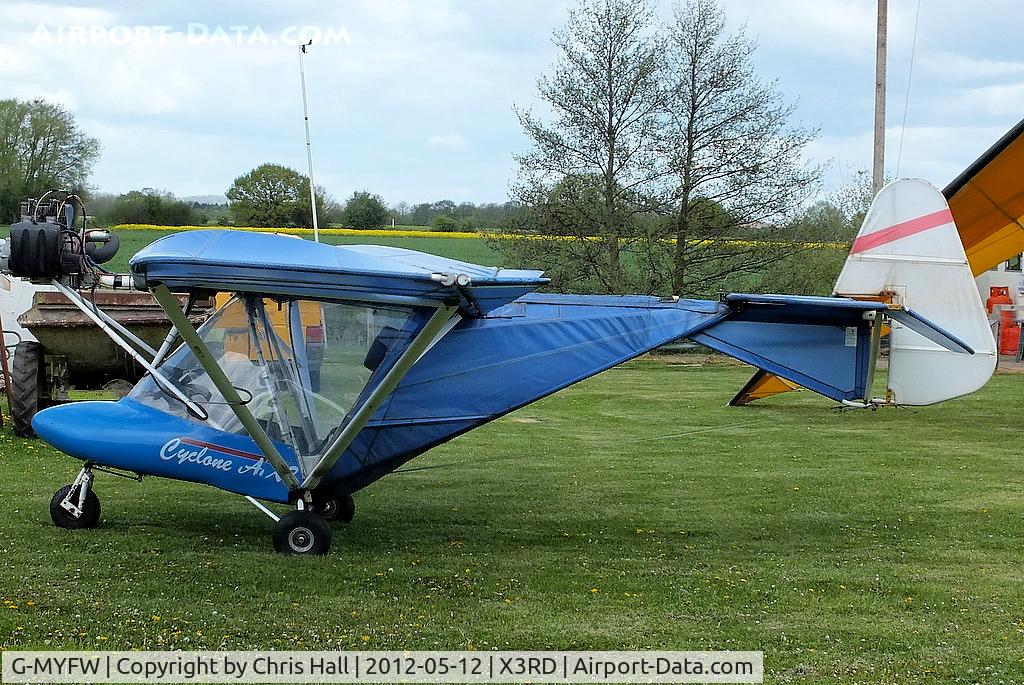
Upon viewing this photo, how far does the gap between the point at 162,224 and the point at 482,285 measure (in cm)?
1244

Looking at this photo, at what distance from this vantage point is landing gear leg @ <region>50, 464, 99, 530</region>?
748 centimetres

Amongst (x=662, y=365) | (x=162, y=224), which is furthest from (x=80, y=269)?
(x=662, y=365)

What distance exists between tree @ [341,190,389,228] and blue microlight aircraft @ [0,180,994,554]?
19565mm

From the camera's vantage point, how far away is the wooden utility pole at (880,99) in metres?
24.7

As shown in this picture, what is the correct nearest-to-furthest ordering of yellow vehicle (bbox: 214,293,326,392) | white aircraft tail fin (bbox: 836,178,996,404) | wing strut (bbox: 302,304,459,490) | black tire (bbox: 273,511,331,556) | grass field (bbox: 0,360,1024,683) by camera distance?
grass field (bbox: 0,360,1024,683) < wing strut (bbox: 302,304,459,490) < yellow vehicle (bbox: 214,293,326,392) < black tire (bbox: 273,511,331,556) < white aircraft tail fin (bbox: 836,178,996,404)

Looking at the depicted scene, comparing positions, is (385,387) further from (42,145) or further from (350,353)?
(42,145)

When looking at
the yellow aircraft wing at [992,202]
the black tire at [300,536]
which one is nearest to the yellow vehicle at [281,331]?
the black tire at [300,536]

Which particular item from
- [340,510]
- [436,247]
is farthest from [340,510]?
[436,247]

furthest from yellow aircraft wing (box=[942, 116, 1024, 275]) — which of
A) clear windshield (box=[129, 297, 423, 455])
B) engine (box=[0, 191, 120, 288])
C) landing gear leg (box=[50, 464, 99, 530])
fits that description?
landing gear leg (box=[50, 464, 99, 530])

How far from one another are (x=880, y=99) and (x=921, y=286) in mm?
18181

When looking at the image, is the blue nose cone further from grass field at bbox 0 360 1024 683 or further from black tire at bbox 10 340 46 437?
black tire at bbox 10 340 46 437

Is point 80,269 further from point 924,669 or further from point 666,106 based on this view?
point 666,106

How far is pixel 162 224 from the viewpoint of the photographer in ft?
56.9

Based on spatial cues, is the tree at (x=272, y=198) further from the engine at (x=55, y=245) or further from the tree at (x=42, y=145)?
the engine at (x=55, y=245)
